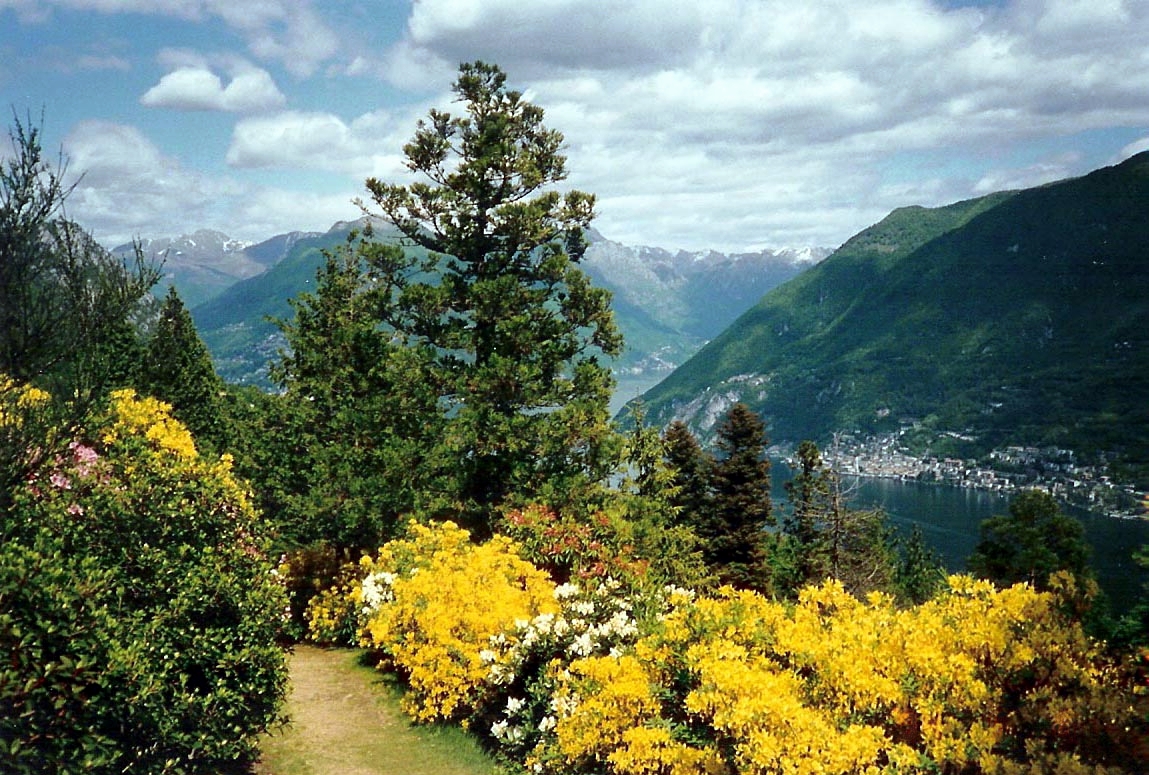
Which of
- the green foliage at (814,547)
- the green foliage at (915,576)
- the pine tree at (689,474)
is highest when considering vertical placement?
the pine tree at (689,474)

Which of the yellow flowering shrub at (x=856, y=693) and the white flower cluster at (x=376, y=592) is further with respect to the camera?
the white flower cluster at (x=376, y=592)

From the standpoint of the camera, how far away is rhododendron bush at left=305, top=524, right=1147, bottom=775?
706 centimetres

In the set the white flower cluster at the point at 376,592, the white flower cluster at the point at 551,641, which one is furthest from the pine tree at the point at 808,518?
the white flower cluster at the point at 551,641

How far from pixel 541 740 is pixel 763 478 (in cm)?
3341

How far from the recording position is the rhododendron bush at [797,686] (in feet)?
23.2

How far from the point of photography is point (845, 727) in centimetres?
769

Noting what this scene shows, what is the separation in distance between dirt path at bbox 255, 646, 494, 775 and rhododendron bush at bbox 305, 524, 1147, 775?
1.72 feet

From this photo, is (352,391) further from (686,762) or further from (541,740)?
(686,762)

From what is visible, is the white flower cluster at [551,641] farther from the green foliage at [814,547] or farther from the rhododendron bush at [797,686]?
the green foliage at [814,547]

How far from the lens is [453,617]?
12.4m

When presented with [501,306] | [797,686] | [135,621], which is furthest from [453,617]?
[501,306]

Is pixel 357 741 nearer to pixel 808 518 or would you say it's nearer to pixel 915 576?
pixel 808 518

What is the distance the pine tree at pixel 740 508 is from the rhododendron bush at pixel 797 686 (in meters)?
27.8

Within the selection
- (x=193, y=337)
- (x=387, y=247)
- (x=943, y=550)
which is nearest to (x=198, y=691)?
(x=387, y=247)
